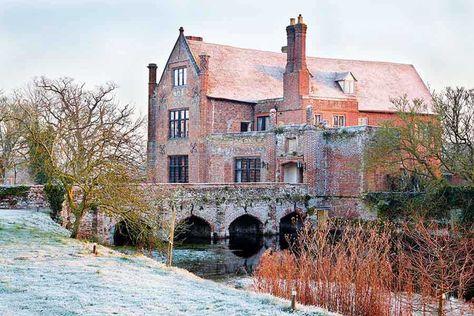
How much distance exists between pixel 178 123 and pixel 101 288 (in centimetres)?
2902

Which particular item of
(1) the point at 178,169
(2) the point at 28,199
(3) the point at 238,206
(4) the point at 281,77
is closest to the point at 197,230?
(3) the point at 238,206

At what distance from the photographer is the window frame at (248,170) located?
125 ft

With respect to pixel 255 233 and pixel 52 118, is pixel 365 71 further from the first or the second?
pixel 52 118

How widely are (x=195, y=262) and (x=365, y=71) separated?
24811 mm

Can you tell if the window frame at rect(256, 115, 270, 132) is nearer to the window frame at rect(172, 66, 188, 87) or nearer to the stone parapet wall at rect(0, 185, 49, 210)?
the window frame at rect(172, 66, 188, 87)

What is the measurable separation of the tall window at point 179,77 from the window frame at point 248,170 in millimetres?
6208

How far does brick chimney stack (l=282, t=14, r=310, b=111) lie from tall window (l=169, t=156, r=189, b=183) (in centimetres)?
740

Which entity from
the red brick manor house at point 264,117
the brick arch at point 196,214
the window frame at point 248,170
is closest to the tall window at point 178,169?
the red brick manor house at point 264,117

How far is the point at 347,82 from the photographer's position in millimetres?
41656

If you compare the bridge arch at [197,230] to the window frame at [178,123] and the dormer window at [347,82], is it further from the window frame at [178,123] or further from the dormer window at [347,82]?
the dormer window at [347,82]

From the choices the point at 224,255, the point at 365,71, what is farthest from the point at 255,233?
the point at 365,71

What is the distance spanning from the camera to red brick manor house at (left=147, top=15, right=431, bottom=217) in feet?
117

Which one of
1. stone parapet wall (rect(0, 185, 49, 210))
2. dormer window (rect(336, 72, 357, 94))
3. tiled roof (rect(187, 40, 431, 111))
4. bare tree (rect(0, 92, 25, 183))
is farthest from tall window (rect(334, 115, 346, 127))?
stone parapet wall (rect(0, 185, 49, 210))

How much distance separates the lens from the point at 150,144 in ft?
140
